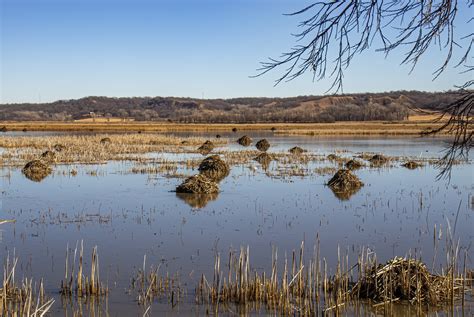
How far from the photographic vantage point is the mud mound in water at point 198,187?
1878cm

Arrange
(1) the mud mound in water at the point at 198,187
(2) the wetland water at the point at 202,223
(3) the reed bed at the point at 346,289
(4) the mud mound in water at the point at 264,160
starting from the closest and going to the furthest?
1. (3) the reed bed at the point at 346,289
2. (2) the wetland water at the point at 202,223
3. (1) the mud mound in water at the point at 198,187
4. (4) the mud mound in water at the point at 264,160

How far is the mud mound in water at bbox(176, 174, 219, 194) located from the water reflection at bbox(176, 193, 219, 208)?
0.22m

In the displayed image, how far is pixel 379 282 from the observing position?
811cm

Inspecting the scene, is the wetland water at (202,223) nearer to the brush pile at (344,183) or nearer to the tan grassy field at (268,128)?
the brush pile at (344,183)

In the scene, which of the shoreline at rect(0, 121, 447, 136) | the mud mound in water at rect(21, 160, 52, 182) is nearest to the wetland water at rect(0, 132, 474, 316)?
the mud mound in water at rect(21, 160, 52, 182)

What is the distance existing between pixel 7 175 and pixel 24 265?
15078 mm

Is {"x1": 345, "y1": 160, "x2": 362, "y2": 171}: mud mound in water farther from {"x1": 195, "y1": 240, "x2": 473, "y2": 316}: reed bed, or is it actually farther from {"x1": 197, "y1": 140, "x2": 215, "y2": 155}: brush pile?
{"x1": 195, "y1": 240, "x2": 473, "y2": 316}: reed bed

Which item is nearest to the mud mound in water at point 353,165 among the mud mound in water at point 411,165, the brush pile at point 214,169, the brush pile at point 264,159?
the mud mound in water at point 411,165

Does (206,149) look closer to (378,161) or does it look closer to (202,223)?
(378,161)

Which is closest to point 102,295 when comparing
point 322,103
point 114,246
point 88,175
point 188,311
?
point 188,311

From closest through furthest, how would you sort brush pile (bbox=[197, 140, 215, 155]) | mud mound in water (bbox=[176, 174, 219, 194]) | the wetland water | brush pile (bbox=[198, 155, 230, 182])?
the wetland water
mud mound in water (bbox=[176, 174, 219, 194])
brush pile (bbox=[198, 155, 230, 182])
brush pile (bbox=[197, 140, 215, 155])

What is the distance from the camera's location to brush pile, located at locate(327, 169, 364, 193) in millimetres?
20070

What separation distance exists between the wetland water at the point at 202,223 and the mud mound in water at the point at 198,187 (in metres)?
0.39

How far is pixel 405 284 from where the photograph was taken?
8039mm
